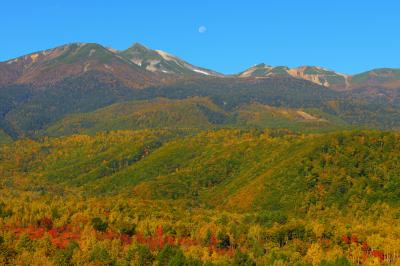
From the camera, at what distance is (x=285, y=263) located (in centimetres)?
17150

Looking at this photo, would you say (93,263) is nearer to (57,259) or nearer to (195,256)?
(57,259)

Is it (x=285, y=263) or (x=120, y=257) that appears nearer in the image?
(x=285, y=263)

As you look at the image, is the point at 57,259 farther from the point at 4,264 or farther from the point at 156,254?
the point at 156,254

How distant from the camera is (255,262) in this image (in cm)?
17850

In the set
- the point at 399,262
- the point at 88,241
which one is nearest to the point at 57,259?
the point at 88,241

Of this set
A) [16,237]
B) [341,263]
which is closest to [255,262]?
[341,263]

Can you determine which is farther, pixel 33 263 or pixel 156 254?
pixel 156 254

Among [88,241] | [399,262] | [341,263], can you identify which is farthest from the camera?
[88,241]

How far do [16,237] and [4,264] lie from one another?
3500 cm

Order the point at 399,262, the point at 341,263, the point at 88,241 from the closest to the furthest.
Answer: the point at 341,263 < the point at 399,262 < the point at 88,241

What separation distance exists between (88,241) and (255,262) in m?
56.2

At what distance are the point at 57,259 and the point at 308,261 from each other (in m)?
78.7

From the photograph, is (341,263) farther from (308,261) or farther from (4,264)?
(4,264)

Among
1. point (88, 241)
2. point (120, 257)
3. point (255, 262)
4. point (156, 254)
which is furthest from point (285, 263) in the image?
point (88, 241)
